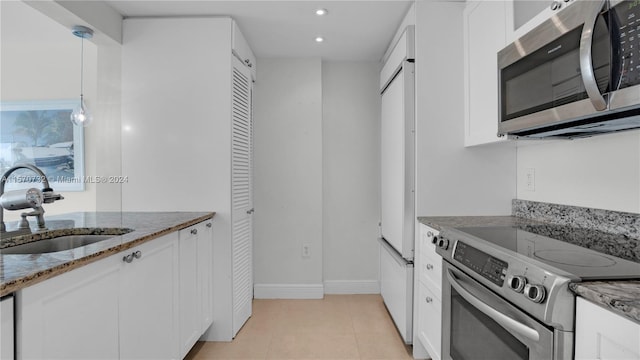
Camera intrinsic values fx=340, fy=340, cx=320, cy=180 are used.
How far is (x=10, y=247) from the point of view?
1479mm

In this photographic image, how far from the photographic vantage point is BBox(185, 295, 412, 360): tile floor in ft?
7.61

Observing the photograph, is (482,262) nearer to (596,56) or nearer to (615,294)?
(615,294)

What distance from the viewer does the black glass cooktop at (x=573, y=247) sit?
0.99 metres

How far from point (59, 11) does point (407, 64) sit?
→ 2.19 meters

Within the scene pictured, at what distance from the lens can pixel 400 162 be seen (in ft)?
7.94

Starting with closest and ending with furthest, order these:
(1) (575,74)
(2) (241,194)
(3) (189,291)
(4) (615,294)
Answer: (4) (615,294)
(1) (575,74)
(3) (189,291)
(2) (241,194)

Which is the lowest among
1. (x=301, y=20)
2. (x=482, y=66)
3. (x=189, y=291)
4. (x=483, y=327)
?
(x=189, y=291)

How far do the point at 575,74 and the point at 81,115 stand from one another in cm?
301

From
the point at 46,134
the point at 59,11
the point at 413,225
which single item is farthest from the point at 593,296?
the point at 46,134

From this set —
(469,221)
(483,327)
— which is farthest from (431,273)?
(483,327)

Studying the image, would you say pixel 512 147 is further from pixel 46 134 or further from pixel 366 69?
pixel 46 134

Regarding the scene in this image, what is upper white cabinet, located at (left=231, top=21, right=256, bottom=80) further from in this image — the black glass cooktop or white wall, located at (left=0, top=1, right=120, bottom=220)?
the black glass cooktop

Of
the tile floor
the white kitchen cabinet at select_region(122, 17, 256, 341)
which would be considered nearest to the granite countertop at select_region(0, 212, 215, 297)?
the white kitchen cabinet at select_region(122, 17, 256, 341)

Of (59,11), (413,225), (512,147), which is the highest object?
(59,11)
